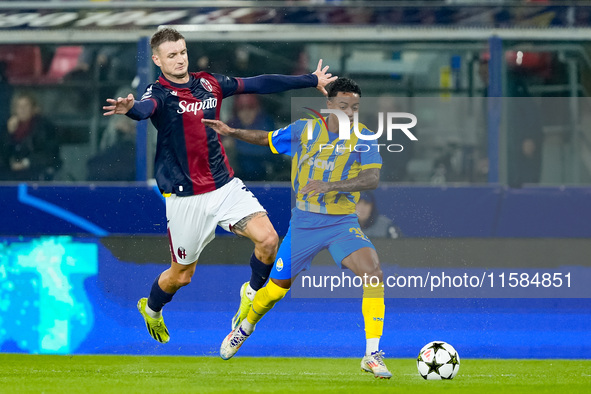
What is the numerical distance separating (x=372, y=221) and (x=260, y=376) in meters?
1.96

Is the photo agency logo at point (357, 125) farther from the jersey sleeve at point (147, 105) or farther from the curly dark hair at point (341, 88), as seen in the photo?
the jersey sleeve at point (147, 105)

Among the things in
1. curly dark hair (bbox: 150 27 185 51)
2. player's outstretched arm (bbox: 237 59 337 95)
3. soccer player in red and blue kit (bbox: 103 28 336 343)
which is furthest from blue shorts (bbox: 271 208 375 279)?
curly dark hair (bbox: 150 27 185 51)

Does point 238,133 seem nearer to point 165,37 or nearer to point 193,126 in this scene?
point 193,126

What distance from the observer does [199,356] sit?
316 inches

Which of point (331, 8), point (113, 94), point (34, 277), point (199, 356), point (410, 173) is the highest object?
point (331, 8)

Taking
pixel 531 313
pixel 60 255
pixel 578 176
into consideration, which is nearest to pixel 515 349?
pixel 531 313

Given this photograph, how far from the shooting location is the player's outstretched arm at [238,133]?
6.57m

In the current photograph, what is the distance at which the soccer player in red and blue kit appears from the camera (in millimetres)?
6672

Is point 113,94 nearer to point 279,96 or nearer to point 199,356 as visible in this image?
point 279,96

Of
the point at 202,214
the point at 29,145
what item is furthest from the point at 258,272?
the point at 29,145

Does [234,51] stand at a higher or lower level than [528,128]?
higher

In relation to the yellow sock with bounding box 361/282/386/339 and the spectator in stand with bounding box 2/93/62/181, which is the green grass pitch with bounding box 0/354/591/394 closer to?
the yellow sock with bounding box 361/282/386/339

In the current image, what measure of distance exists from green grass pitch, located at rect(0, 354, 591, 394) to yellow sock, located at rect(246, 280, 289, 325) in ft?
1.30

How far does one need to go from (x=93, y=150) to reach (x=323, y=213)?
244cm
